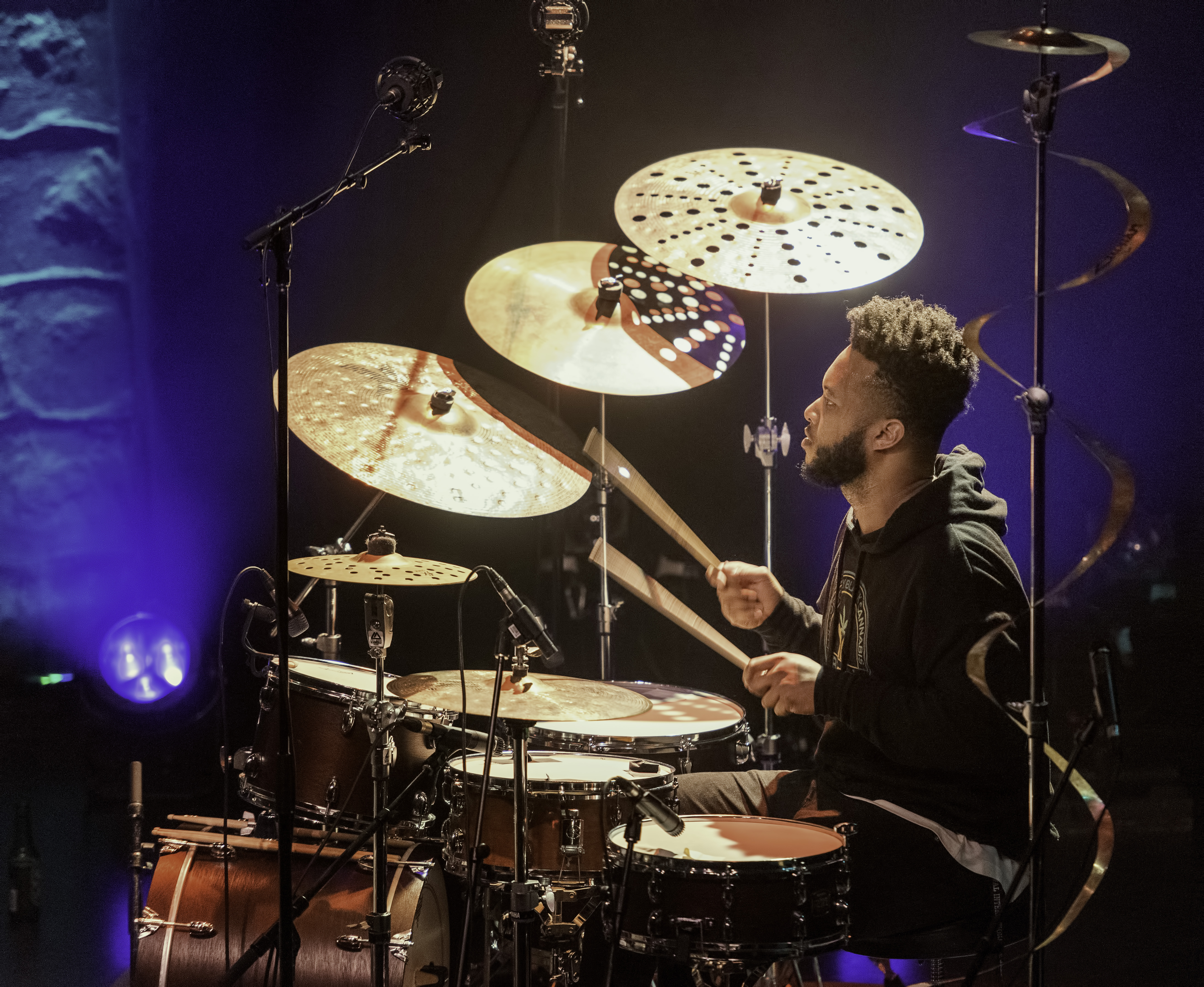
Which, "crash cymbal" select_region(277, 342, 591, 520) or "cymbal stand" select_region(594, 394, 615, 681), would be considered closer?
"crash cymbal" select_region(277, 342, 591, 520)

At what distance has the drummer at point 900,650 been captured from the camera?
6.11ft

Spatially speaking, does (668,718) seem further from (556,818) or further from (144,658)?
(144,658)

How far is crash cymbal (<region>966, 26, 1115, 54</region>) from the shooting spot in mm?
1709

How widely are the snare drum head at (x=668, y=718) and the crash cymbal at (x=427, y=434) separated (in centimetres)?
47

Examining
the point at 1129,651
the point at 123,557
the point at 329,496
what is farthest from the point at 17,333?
the point at 1129,651

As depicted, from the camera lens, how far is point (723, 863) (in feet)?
5.69

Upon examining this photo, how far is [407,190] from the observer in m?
3.52

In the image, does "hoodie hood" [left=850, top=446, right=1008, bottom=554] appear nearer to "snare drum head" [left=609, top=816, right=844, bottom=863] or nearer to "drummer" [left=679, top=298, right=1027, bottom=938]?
"drummer" [left=679, top=298, right=1027, bottom=938]

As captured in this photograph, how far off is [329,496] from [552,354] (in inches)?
51.5

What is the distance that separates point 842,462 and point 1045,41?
0.87 m

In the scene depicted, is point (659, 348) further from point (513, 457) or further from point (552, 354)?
point (513, 457)

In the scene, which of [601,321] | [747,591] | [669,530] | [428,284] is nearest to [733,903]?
[747,591]

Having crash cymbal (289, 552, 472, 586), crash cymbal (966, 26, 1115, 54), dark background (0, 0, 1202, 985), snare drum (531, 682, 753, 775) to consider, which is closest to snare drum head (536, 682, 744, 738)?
snare drum (531, 682, 753, 775)

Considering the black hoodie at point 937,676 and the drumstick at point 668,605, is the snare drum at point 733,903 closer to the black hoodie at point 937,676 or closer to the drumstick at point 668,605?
the black hoodie at point 937,676
